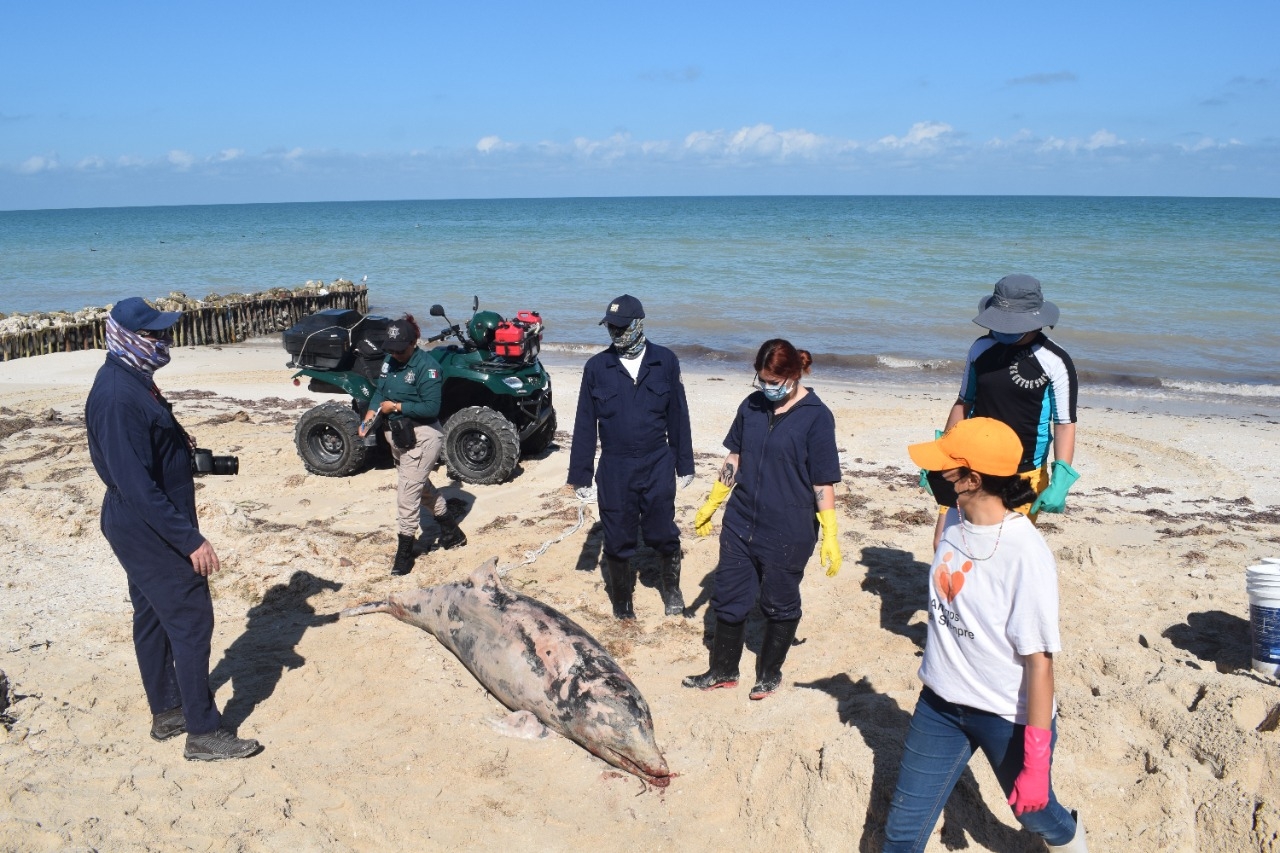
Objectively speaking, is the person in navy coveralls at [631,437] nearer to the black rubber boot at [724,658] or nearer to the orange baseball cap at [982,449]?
the black rubber boot at [724,658]

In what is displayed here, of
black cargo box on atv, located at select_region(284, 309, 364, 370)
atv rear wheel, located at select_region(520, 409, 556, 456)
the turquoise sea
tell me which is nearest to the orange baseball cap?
atv rear wheel, located at select_region(520, 409, 556, 456)

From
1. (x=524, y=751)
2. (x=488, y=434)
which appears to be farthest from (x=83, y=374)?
(x=524, y=751)

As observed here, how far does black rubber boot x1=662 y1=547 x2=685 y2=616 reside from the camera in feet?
19.9

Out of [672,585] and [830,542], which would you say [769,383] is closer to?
[830,542]

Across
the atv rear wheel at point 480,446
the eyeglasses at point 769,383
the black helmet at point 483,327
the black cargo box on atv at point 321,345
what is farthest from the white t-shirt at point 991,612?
the black cargo box on atv at point 321,345

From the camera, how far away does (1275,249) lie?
43.8 metres

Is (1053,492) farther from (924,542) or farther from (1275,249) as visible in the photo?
(1275,249)

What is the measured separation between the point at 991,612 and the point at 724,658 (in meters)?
2.27

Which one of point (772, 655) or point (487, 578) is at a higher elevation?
point (487, 578)

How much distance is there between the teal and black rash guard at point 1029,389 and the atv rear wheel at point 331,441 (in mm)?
6164

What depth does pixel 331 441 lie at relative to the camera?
30.5 feet

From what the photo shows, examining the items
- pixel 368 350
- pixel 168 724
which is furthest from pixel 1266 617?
pixel 368 350

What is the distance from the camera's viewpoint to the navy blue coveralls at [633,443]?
5637 millimetres

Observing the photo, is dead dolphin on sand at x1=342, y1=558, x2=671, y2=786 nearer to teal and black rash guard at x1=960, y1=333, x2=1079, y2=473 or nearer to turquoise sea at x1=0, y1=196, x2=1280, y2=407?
teal and black rash guard at x1=960, y1=333, x2=1079, y2=473
